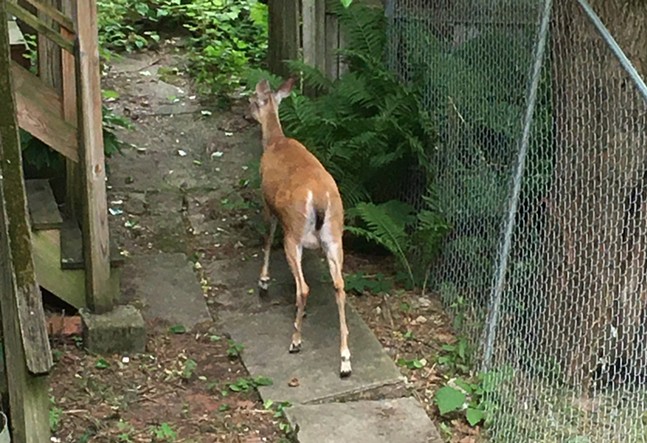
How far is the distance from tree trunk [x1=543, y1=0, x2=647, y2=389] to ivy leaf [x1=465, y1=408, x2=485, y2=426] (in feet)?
1.74

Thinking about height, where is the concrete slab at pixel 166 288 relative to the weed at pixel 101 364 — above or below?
above

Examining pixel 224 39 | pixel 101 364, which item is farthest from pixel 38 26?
pixel 224 39

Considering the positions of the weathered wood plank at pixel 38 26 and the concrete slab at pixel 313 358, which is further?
the concrete slab at pixel 313 358

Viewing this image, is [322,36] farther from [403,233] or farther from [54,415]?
[54,415]

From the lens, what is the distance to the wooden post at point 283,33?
9.09 metres

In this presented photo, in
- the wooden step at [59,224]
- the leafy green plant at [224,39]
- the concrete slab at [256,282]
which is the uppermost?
the leafy green plant at [224,39]

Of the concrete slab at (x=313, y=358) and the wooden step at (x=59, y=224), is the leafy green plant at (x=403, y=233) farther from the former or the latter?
the wooden step at (x=59, y=224)

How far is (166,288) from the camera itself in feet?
21.8

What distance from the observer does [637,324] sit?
547 cm

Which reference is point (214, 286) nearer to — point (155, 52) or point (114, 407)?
point (114, 407)

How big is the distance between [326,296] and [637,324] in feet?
6.39

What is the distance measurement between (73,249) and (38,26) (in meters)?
1.36

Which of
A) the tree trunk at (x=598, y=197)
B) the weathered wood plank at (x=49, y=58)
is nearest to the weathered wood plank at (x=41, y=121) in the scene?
the weathered wood plank at (x=49, y=58)

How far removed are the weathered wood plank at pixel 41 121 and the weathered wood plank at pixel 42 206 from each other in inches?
16.6
